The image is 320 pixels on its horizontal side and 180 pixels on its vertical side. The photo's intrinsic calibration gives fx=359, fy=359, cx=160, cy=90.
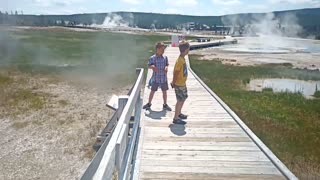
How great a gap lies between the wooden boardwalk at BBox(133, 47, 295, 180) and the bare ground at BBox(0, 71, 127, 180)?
2.60m

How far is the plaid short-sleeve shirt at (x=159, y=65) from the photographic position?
7691 millimetres

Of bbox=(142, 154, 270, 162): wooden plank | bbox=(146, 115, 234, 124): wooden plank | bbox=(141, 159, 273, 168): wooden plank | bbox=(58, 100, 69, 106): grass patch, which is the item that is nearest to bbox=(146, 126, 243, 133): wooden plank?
bbox=(146, 115, 234, 124): wooden plank

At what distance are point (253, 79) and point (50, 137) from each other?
12.1 metres

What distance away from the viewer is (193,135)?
6.30m

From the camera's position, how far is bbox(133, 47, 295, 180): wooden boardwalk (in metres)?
4.77

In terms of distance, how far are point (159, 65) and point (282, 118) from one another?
199 inches

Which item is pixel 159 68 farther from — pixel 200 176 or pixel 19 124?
pixel 19 124

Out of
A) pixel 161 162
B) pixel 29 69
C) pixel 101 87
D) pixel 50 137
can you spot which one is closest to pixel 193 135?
pixel 161 162

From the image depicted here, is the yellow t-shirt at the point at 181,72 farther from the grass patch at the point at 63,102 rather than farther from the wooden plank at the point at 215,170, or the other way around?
the grass patch at the point at 63,102

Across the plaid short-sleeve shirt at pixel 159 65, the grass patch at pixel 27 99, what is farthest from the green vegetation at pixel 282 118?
the grass patch at pixel 27 99

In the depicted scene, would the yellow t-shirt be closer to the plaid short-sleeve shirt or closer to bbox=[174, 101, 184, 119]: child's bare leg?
bbox=[174, 101, 184, 119]: child's bare leg

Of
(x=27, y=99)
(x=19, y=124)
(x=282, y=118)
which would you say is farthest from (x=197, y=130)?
(x=27, y=99)

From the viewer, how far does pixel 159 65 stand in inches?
304

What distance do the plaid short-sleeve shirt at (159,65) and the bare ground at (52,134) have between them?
2700 millimetres
